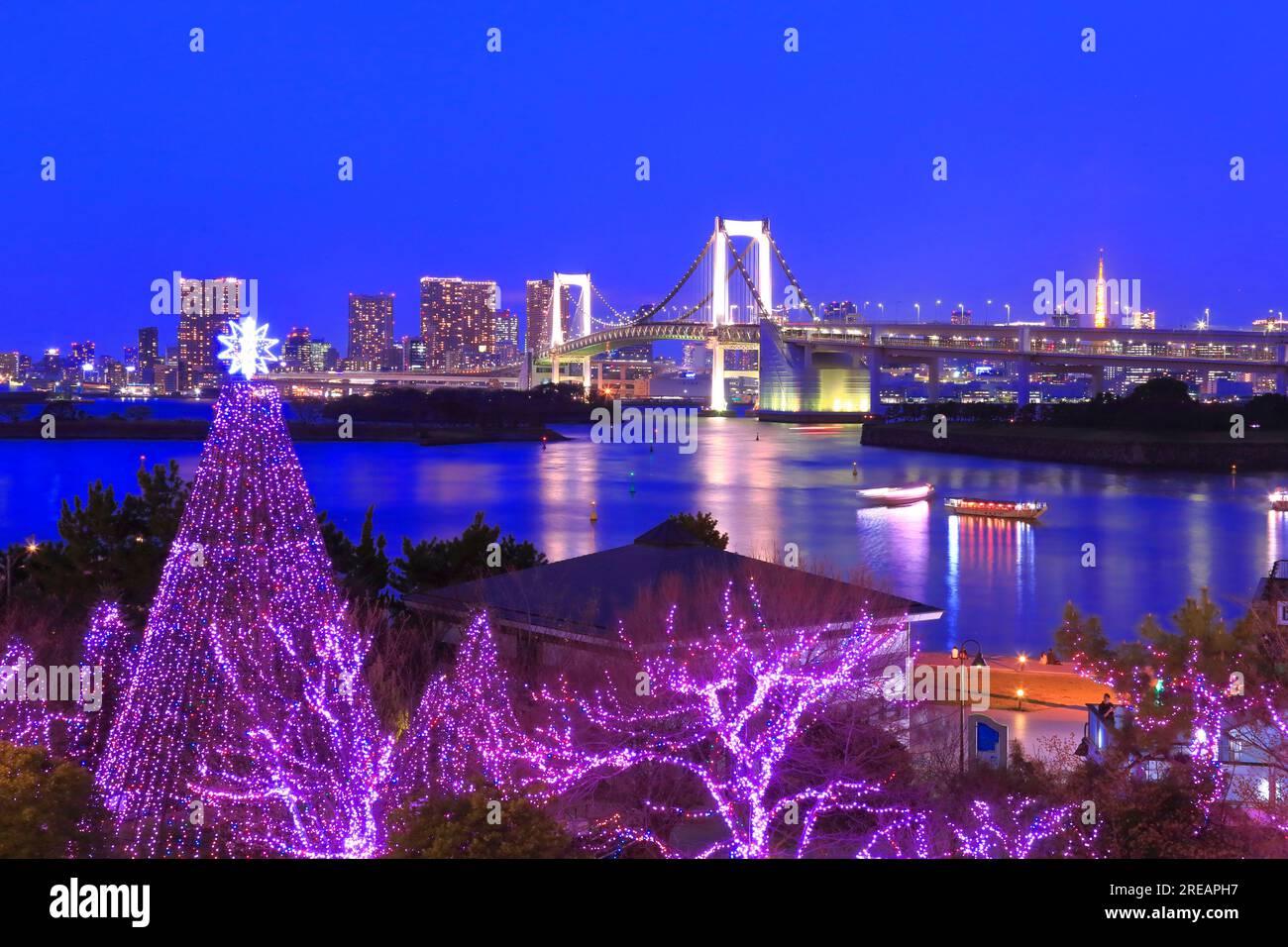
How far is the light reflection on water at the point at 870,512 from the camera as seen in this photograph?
29.3ft

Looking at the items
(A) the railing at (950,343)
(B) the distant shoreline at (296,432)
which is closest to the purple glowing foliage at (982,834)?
(A) the railing at (950,343)

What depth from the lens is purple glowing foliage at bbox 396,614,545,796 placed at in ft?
9.41

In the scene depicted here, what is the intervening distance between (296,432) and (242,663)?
28.1 metres

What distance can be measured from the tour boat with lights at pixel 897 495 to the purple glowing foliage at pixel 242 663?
12616 millimetres

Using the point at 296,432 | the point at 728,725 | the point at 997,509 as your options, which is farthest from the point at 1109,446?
the point at 728,725

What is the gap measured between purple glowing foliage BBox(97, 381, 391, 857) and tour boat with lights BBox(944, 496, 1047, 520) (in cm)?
1139

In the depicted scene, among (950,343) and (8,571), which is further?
(950,343)

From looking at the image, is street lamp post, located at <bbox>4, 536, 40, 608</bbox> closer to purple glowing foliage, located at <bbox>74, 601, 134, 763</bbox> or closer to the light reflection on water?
purple glowing foliage, located at <bbox>74, 601, 134, 763</bbox>

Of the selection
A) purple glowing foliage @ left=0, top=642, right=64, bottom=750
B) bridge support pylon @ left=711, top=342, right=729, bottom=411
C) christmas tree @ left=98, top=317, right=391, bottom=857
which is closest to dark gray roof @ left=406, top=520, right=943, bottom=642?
christmas tree @ left=98, top=317, right=391, bottom=857

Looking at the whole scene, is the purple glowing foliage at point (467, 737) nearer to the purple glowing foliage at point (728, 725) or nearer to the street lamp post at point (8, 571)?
the purple glowing foliage at point (728, 725)

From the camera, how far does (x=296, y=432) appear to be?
30219 mm

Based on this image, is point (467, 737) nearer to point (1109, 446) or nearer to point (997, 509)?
point (997, 509)
